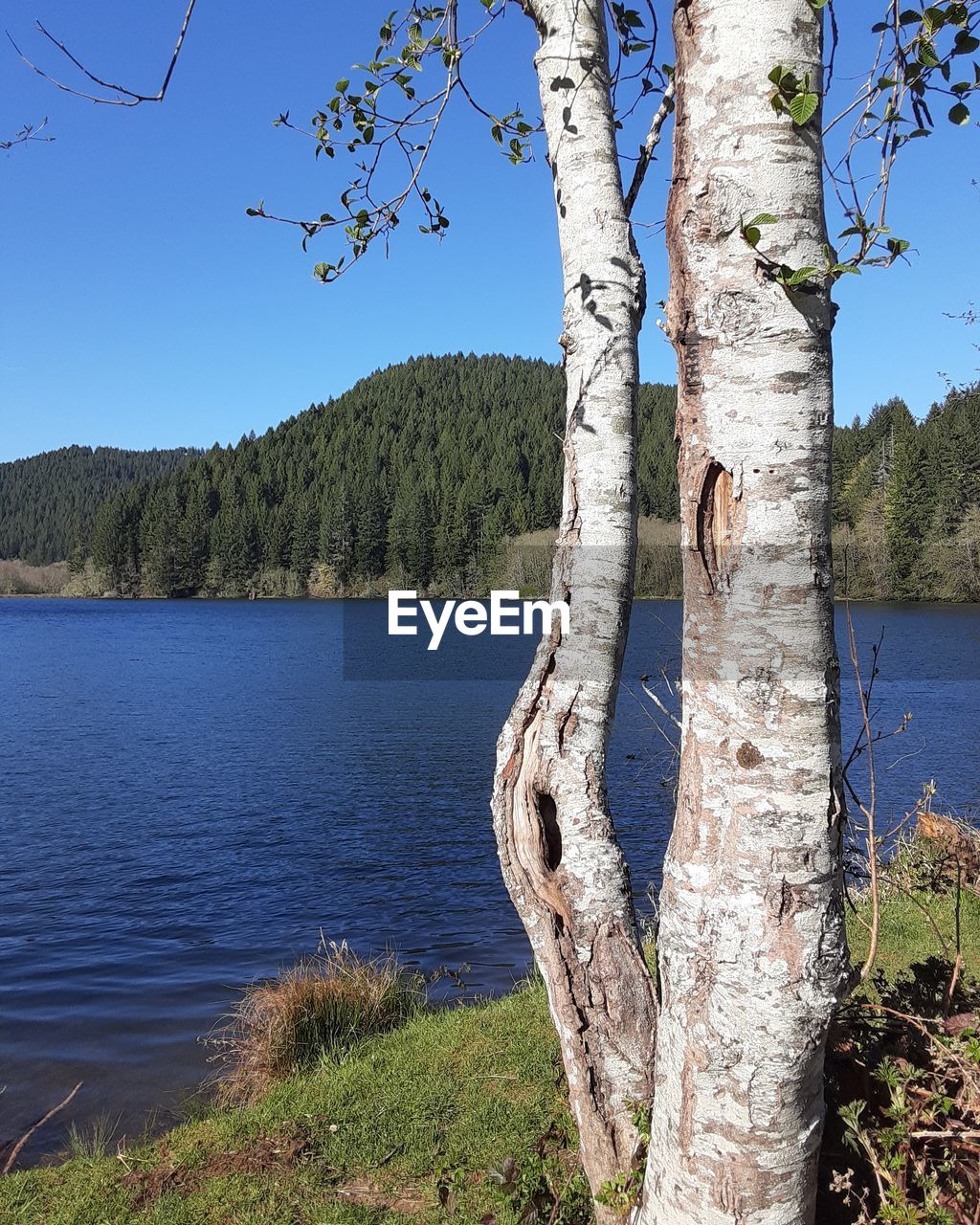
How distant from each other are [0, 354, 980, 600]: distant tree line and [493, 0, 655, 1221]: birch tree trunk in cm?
8380

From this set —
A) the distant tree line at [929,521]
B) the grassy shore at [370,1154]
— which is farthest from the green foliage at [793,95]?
the distant tree line at [929,521]

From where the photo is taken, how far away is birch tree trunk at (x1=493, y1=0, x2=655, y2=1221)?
9.96 feet

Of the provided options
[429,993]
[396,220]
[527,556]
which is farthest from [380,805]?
[527,556]

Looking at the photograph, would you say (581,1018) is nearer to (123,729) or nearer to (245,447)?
(123,729)

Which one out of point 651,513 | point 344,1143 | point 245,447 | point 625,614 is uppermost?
point 245,447

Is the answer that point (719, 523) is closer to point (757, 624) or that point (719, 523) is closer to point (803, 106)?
point (757, 624)

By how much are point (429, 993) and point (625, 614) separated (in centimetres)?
640

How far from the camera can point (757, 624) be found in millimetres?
2283

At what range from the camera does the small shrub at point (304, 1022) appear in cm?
650

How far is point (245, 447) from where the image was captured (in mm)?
167750

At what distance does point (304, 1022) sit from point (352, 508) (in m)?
134

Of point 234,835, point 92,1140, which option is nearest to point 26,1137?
point 92,1140

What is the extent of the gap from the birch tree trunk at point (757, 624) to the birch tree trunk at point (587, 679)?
67 centimetres

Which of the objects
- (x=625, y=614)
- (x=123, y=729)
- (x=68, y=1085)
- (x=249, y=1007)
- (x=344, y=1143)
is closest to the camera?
(x=625, y=614)
